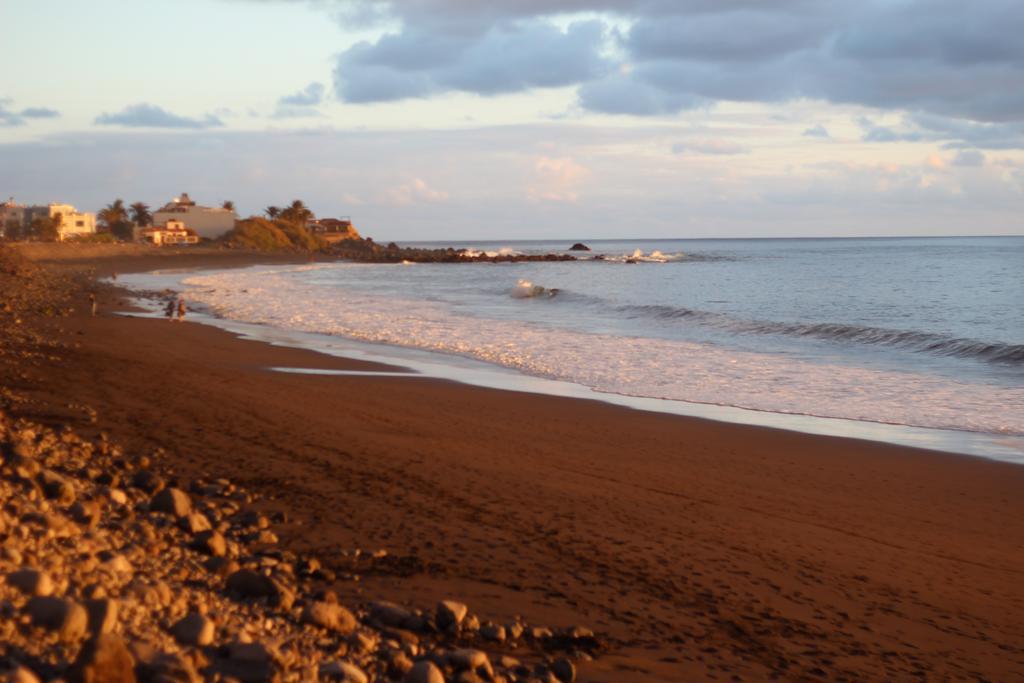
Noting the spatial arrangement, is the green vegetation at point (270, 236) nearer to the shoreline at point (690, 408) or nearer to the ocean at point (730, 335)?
the ocean at point (730, 335)

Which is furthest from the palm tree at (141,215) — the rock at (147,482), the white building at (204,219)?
the rock at (147,482)

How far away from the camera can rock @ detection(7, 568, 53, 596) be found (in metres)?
3.70

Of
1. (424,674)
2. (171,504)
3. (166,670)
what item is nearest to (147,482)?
(171,504)

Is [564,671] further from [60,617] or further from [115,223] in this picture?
[115,223]

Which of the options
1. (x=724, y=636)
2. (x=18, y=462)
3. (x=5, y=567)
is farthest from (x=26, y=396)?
(x=724, y=636)

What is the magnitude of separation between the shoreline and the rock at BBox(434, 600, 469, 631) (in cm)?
823

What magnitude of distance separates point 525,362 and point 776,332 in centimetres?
1263

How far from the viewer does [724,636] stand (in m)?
5.19

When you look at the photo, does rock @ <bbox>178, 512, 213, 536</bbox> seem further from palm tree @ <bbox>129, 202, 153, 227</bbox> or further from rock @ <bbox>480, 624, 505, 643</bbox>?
palm tree @ <bbox>129, 202, 153, 227</bbox>

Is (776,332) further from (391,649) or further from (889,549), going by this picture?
(391,649)

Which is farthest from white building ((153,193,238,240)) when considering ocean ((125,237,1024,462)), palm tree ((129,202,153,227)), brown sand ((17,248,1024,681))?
brown sand ((17,248,1024,681))

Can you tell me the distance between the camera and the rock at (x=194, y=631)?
3.84 meters

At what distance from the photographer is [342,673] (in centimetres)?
399

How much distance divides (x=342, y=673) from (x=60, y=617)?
113 centimetres
